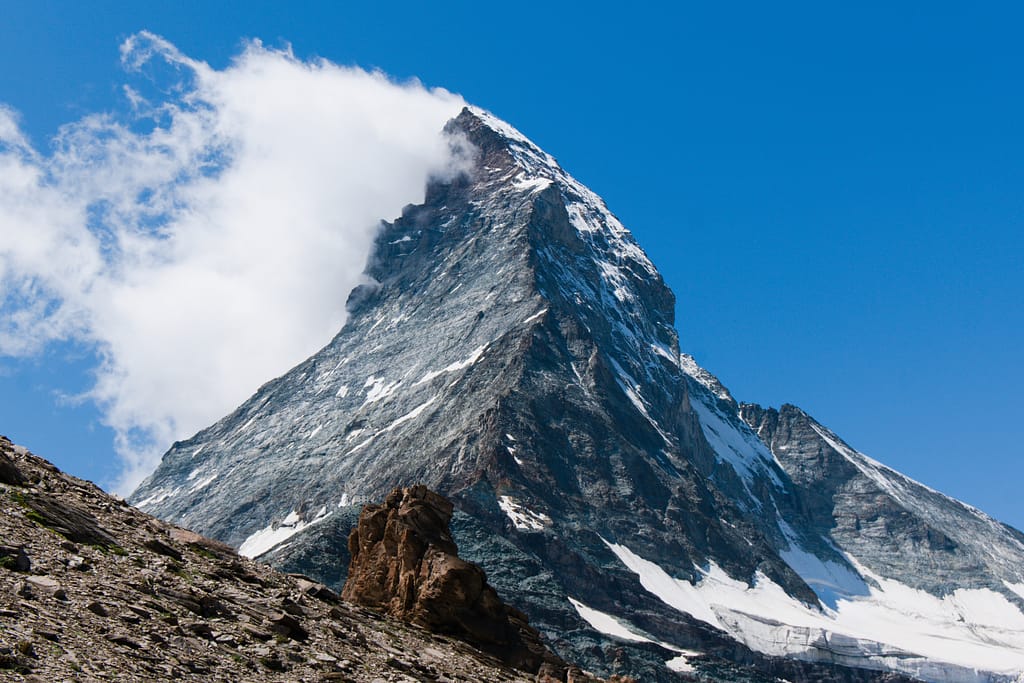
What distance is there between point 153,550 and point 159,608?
238 inches

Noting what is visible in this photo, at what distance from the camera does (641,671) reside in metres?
194

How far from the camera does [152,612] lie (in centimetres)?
3394

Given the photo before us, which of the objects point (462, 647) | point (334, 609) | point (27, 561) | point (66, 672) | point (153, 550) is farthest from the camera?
point (462, 647)

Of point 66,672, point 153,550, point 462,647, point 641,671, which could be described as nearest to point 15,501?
point 153,550

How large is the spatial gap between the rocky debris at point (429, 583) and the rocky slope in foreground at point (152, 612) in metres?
4.60

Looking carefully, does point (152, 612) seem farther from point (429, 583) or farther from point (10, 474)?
point (429, 583)

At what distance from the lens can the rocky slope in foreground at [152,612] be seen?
99.0ft

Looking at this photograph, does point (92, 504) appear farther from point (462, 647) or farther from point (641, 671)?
point (641, 671)

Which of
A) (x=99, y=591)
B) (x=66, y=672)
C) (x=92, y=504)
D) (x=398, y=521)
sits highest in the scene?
(x=398, y=521)

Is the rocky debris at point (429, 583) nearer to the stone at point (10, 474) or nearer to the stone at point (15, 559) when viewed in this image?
the stone at point (10, 474)

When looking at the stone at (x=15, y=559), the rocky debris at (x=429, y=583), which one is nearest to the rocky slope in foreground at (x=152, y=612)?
the stone at (x=15, y=559)

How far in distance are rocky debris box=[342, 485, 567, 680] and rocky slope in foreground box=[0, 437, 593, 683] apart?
4597 mm

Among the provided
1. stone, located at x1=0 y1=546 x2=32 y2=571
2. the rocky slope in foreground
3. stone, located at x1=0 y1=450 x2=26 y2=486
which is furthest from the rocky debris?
stone, located at x1=0 y1=546 x2=32 y2=571

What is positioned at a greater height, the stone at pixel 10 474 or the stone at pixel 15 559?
the stone at pixel 10 474
